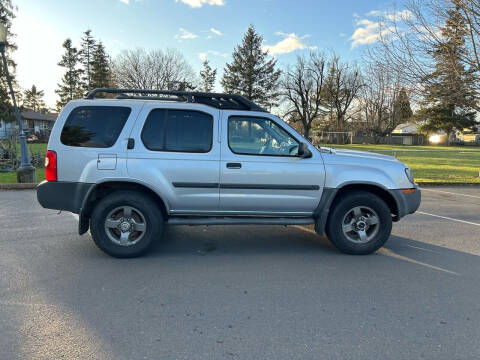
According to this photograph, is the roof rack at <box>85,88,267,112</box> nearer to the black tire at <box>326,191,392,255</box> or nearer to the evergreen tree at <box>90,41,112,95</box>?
the black tire at <box>326,191,392,255</box>

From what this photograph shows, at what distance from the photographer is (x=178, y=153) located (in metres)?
4.15

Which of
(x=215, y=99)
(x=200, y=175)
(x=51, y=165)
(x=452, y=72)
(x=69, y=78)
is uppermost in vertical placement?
(x=69, y=78)

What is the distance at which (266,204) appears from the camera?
435 cm

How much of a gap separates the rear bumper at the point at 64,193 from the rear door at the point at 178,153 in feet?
2.33

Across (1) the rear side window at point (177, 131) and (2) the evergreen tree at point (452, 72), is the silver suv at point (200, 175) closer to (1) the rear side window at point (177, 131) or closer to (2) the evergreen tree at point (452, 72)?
(1) the rear side window at point (177, 131)

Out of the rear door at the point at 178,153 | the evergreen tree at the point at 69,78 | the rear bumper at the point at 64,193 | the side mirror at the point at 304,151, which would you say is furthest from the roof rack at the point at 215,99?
the evergreen tree at the point at 69,78

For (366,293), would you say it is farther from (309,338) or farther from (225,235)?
(225,235)

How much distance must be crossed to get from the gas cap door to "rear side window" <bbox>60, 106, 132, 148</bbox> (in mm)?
140

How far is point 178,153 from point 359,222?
2735mm

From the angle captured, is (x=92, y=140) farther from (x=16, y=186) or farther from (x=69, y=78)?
(x=69, y=78)

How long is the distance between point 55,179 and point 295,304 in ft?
11.1

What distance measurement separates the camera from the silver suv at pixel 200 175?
161 inches

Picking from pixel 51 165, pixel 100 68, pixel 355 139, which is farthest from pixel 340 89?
pixel 51 165

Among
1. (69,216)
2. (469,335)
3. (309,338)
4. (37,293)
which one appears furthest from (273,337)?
(69,216)
